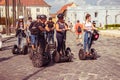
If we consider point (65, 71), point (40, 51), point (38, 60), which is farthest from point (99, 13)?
point (65, 71)

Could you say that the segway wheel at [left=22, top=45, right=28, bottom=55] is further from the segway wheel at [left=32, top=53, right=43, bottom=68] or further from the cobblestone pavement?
the segway wheel at [left=32, top=53, right=43, bottom=68]

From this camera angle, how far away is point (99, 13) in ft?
324

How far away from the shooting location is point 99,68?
1120cm

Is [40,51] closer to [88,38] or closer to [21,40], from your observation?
[88,38]

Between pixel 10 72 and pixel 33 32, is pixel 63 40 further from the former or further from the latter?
pixel 10 72

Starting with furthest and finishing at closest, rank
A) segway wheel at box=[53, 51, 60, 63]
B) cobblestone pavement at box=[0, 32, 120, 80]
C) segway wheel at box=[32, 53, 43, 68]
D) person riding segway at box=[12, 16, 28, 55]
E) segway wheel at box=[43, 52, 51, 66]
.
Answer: person riding segway at box=[12, 16, 28, 55], segway wheel at box=[53, 51, 60, 63], segway wheel at box=[43, 52, 51, 66], segway wheel at box=[32, 53, 43, 68], cobblestone pavement at box=[0, 32, 120, 80]

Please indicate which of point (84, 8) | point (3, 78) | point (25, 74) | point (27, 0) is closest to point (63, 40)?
point (25, 74)

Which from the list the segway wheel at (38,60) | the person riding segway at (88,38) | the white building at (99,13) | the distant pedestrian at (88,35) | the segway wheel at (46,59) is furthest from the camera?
the white building at (99,13)

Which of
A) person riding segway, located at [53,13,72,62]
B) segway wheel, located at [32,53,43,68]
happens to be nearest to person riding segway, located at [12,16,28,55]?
person riding segway, located at [53,13,72,62]

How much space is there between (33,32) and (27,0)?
114 meters

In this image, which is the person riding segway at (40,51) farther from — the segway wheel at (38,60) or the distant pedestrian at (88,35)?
the distant pedestrian at (88,35)

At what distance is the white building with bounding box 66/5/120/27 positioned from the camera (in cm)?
9776

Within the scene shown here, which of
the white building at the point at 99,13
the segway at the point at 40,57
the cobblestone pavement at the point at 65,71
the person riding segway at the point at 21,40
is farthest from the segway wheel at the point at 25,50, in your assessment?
the white building at the point at 99,13

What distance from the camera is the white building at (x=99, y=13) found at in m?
97.8
